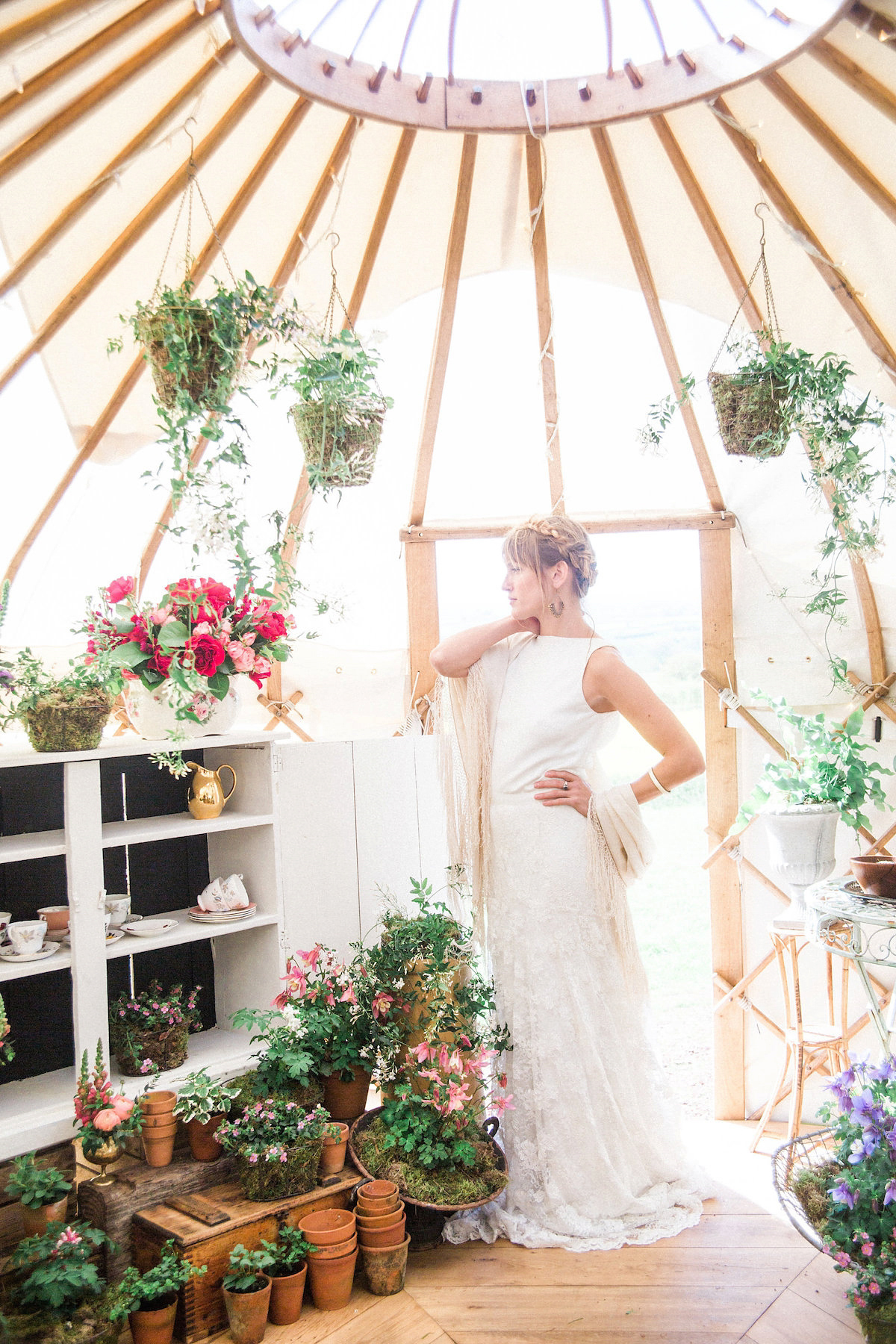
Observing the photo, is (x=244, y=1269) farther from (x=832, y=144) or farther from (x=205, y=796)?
(x=832, y=144)

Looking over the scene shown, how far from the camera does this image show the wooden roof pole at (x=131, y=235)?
255 centimetres

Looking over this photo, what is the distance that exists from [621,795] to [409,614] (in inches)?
60.5

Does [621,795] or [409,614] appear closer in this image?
[621,795]

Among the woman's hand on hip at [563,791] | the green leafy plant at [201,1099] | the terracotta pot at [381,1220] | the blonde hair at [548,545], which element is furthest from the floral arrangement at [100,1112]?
the blonde hair at [548,545]

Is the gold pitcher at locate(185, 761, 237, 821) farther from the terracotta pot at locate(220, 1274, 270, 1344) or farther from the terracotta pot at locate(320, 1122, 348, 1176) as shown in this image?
the terracotta pot at locate(220, 1274, 270, 1344)

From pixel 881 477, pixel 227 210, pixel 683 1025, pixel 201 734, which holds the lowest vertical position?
pixel 683 1025

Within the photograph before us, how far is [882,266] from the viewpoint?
2.83 metres

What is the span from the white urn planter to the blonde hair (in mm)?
1158

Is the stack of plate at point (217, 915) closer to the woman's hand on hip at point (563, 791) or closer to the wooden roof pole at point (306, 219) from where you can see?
the woman's hand on hip at point (563, 791)

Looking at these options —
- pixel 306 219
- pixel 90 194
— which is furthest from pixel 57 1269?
pixel 306 219

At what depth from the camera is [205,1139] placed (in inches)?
93.3

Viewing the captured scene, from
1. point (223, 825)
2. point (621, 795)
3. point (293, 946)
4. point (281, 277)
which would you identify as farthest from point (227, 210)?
point (293, 946)

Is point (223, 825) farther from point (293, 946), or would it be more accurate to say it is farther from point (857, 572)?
point (857, 572)

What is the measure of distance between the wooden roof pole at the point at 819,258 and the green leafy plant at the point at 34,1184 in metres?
2.98
